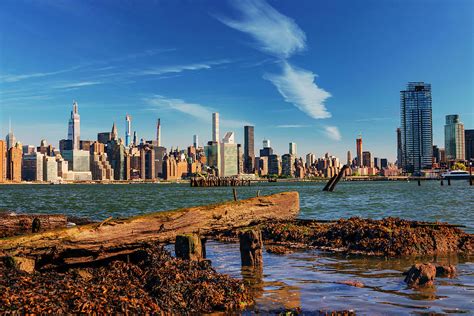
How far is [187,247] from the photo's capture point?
10.3 metres

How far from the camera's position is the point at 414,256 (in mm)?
13977

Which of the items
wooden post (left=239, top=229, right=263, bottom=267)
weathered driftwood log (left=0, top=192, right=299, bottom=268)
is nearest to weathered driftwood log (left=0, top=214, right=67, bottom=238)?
weathered driftwood log (left=0, top=192, right=299, bottom=268)

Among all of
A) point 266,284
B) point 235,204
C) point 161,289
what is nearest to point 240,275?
point 266,284

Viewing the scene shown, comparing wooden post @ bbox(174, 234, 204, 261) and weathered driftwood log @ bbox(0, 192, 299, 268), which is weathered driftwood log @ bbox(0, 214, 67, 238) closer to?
weathered driftwood log @ bbox(0, 192, 299, 268)

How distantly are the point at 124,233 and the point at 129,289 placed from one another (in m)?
1.75

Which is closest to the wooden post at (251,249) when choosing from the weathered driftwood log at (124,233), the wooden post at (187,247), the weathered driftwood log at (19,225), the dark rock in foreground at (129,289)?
the weathered driftwood log at (124,233)

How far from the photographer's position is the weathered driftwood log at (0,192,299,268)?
28.3 feet

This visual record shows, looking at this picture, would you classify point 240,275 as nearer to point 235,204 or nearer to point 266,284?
point 266,284

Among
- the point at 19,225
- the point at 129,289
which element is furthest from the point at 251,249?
the point at 19,225

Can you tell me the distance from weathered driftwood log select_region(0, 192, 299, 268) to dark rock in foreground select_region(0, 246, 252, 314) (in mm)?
340

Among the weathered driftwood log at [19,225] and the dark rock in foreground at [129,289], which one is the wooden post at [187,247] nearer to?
the dark rock in foreground at [129,289]

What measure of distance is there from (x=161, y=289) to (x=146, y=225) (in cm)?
190

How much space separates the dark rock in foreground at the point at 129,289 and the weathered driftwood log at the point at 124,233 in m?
0.34

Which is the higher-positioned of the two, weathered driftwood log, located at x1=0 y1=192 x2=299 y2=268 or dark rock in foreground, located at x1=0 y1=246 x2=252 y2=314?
weathered driftwood log, located at x1=0 y1=192 x2=299 y2=268
